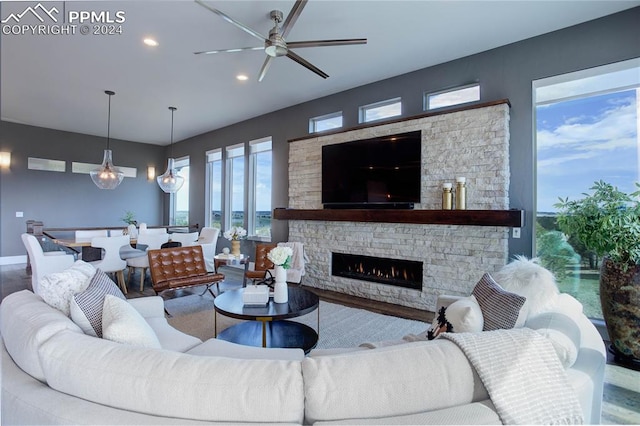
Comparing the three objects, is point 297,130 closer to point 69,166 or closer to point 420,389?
point 420,389

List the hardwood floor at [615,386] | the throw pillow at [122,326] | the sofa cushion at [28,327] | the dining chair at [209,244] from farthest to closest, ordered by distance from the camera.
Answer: the dining chair at [209,244], the hardwood floor at [615,386], the throw pillow at [122,326], the sofa cushion at [28,327]

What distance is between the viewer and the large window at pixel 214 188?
7426 mm

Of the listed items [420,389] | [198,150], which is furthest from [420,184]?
[198,150]

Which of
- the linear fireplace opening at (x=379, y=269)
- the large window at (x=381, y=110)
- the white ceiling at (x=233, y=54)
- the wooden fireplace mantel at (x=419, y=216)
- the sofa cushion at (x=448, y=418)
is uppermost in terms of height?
the white ceiling at (x=233, y=54)

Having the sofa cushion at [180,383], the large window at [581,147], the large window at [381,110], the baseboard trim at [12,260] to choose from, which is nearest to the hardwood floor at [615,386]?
the large window at [581,147]

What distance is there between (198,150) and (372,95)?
506 cm

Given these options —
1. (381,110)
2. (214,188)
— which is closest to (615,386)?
(381,110)

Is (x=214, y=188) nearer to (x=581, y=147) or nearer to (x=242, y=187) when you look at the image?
(x=242, y=187)

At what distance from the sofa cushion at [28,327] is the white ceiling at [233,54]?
2.72 metres

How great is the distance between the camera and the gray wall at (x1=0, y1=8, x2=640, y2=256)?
3135 millimetres

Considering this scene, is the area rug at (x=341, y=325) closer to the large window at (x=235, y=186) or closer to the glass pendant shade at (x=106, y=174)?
the glass pendant shade at (x=106, y=174)

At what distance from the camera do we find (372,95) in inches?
185

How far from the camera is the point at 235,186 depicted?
7.09 meters

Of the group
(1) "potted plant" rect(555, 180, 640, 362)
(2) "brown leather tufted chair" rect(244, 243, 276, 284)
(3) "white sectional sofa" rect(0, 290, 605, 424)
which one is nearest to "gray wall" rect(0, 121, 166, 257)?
(2) "brown leather tufted chair" rect(244, 243, 276, 284)
